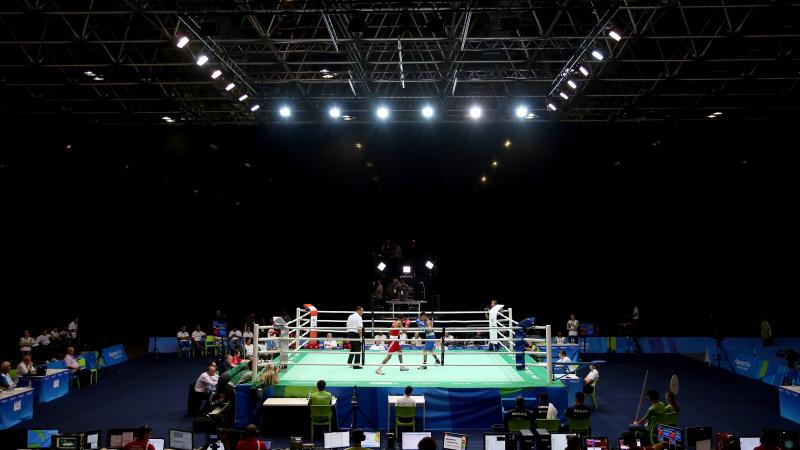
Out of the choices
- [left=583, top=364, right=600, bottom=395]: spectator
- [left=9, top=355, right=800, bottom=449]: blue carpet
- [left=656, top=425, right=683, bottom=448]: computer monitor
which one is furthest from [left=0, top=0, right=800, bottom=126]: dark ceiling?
[left=9, top=355, right=800, bottom=449]: blue carpet

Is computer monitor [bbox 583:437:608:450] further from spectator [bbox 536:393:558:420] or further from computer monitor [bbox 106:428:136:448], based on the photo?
computer monitor [bbox 106:428:136:448]

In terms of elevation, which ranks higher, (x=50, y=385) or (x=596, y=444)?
(x=596, y=444)

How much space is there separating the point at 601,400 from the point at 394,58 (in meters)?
10.8

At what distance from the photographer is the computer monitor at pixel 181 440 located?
23.0 ft

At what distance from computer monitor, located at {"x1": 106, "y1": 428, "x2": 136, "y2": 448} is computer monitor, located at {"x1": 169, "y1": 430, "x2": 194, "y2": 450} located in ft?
1.78

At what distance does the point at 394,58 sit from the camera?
16250mm

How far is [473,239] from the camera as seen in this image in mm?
25688

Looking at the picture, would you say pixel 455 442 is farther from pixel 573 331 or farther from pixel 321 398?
pixel 573 331

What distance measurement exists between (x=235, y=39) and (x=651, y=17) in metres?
9.50

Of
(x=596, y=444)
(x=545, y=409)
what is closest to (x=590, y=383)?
(x=545, y=409)

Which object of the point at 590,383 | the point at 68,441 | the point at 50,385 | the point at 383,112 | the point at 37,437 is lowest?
the point at 50,385

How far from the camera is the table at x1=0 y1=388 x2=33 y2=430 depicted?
34.8ft

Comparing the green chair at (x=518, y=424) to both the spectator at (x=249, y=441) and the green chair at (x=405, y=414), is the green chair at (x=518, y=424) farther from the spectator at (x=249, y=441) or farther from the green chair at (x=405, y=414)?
the spectator at (x=249, y=441)

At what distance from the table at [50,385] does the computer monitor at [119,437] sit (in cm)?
731
